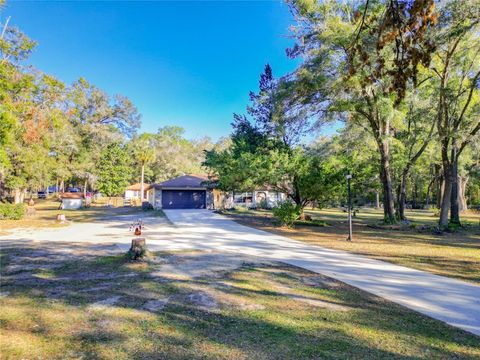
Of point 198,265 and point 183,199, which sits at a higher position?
point 183,199

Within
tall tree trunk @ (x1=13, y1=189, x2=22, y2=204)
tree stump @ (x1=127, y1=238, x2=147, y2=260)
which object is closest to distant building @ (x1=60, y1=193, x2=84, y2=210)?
tall tree trunk @ (x1=13, y1=189, x2=22, y2=204)

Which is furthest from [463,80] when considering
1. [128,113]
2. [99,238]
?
[128,113]

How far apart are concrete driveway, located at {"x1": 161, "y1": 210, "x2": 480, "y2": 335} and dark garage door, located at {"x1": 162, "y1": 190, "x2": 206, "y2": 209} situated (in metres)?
18.7

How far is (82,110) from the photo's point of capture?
35.8 metres

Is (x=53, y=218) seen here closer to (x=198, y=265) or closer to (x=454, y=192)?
(x=198, y=265)

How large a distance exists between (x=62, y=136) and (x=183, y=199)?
12.9m

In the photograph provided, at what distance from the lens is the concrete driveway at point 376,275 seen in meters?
4.78

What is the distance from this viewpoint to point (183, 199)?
31.2 metres

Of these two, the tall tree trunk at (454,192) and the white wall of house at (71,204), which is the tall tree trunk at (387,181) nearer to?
the tall tree trunk at (454,192)

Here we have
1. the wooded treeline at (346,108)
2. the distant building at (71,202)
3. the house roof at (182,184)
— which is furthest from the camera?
the distant building at (71,202)

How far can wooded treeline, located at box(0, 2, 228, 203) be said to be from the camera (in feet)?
58.5

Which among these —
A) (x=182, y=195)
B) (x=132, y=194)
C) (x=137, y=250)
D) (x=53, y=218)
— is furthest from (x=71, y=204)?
(x=137, y=250)

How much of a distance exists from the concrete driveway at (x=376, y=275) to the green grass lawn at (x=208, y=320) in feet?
1.51

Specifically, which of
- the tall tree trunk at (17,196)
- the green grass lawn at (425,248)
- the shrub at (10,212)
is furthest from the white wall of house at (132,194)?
the green grass lawn at (425,248)
